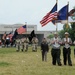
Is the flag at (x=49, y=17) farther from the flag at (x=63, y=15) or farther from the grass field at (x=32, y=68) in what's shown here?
the grass field at (x=32, y=68)

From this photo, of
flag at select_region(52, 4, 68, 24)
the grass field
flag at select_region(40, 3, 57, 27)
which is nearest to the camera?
the grass field

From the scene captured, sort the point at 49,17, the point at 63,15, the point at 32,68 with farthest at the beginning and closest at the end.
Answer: the point at 63,15 < the point at 49,17 < the point at 32,68

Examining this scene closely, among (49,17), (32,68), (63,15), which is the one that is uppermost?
(63,15)

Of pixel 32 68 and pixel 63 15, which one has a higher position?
pixel 63 15

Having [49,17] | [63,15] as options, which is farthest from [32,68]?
[63,15]

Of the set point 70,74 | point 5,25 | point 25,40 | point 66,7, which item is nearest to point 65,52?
point 70,74

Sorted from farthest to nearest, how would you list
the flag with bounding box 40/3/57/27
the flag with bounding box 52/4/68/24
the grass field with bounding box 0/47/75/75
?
1. the flag with bounding box 52/4/68/24
2. the flag with bounding box 40/3/57/27
3. the grass field with bounding box 0/47/75/75

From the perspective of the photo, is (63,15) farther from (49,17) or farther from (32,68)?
(32,68)

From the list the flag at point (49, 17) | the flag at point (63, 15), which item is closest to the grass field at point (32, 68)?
the flag at point (49, 17)

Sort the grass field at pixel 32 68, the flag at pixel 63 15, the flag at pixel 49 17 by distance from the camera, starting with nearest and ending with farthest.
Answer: the grass field at pixel 32 68, the flag at pixel 49 17, the flag at pixel 63 15

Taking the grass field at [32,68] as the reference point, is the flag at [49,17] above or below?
above

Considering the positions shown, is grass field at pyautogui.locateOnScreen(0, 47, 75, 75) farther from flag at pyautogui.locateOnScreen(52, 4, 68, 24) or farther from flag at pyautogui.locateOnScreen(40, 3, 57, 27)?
flag at pyautogui.locateOnScreen(52, 4, 68, 24)

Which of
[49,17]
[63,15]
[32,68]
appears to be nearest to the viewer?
[32,68]

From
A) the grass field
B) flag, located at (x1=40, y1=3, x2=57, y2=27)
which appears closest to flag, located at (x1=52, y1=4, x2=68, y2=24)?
flag, located at (x1=40, y1=3, x2=57, y2=27)
